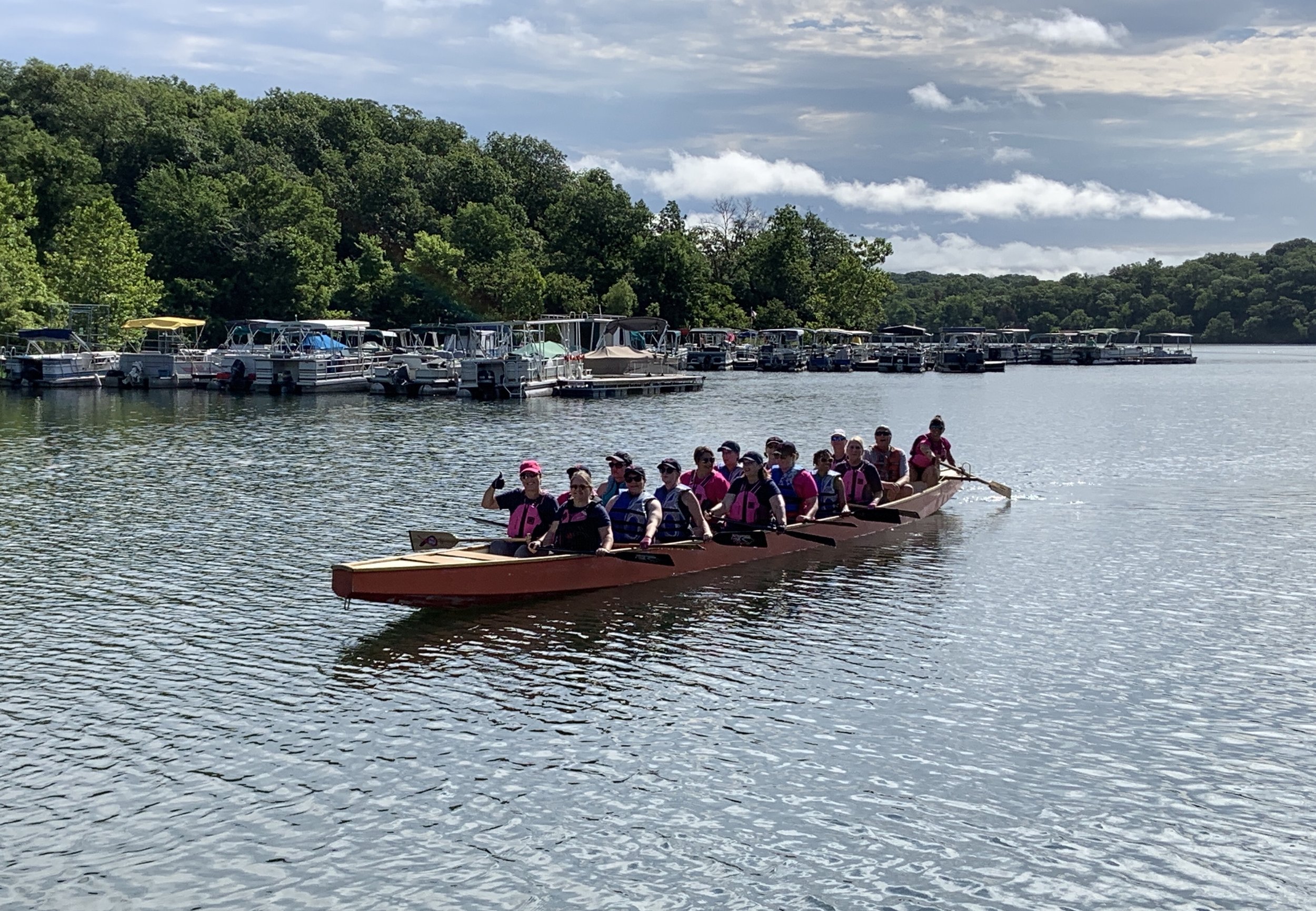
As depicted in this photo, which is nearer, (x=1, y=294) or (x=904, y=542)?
(x=904, y=542)

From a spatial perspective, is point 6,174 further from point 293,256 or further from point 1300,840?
point 1300,840

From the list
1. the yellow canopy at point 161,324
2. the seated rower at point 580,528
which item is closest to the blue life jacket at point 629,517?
the seated rower at point 580,528

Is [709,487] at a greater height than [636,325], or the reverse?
[636,325]

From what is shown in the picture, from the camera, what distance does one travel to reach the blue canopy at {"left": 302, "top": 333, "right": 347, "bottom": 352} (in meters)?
82.1

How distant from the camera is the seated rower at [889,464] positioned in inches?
1170

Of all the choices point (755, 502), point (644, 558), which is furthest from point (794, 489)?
point (644, 558)

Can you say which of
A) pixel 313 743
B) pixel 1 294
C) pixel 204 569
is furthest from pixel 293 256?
pixel 313 743

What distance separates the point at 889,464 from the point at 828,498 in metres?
4.85

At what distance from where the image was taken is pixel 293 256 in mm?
98188

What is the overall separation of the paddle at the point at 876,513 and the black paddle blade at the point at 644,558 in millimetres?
6198

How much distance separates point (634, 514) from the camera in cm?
2189

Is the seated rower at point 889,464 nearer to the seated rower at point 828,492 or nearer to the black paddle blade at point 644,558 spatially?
the seated rower at point 828,492

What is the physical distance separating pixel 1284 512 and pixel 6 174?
93285mm

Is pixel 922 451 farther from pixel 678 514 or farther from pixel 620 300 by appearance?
pixel 620 300
